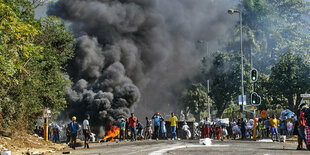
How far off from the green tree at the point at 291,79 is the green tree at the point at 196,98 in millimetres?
16483

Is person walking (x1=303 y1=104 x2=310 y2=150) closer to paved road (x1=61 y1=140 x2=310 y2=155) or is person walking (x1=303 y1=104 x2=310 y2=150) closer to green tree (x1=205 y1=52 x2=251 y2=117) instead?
paved road (x1=61 y1=140 x2=310 y2=155)

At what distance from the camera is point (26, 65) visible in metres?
20.8

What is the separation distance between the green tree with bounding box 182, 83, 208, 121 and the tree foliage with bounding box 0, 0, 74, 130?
2997cm

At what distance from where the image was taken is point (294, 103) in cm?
4362

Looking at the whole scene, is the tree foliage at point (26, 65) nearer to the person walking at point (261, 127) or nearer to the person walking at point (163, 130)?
the person walking at point (163, 130)

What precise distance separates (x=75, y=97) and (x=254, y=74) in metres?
28.4

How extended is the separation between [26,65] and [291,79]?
27.5 meters

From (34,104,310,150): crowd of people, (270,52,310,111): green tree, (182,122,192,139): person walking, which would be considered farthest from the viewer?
(270,52,310,111): green tree

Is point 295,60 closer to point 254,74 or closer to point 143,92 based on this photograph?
point 254,74

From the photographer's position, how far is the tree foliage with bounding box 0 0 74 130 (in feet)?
44.6

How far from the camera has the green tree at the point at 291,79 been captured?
1543 inches

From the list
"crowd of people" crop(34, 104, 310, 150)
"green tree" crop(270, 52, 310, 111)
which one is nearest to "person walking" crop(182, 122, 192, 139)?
"crowd of people" crop(34, 104, 310, 150)

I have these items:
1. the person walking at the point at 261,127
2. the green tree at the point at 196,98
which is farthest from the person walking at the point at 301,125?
the green tree at the point at 196,98

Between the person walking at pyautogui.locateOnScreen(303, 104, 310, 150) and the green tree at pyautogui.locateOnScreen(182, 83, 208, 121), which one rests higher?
the green tree at pyautogui.locateOnScreen(182, 83, 208, 121)
